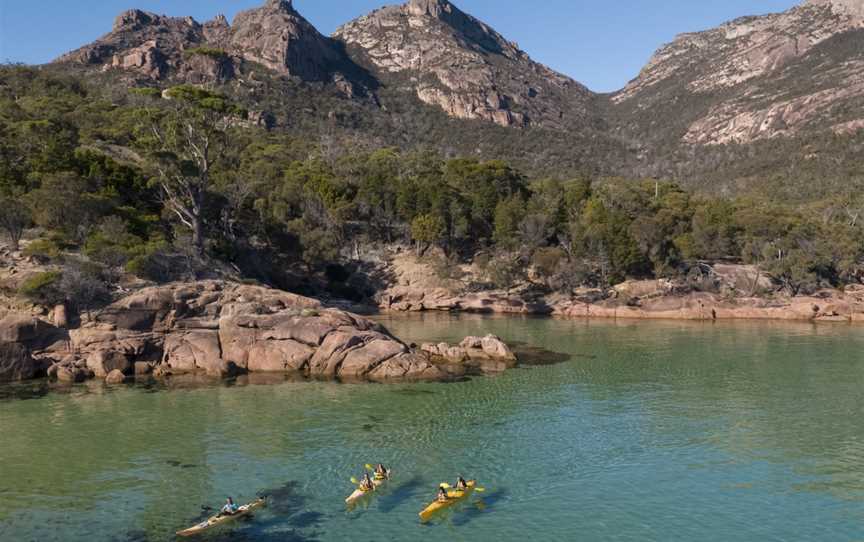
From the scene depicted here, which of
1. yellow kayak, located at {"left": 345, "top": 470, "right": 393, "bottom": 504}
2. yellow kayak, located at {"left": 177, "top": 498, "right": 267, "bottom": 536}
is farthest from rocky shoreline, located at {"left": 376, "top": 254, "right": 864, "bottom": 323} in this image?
yellow kayak, located at {"left": 177, "top": 498, "right": 267, "bottom": 536}

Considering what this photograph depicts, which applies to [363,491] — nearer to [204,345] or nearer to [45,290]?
[204,345]

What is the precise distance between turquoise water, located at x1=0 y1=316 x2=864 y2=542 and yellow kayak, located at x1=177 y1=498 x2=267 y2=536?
55cm

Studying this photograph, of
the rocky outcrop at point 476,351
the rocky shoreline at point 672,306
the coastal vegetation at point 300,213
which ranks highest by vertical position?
the coastal vegetation at point 300,213

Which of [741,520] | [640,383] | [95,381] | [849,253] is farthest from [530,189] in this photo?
[741,520]

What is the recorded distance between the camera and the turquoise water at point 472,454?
20.5 metres

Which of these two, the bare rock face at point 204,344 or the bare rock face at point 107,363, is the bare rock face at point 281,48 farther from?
the bare rock face at point 107,363

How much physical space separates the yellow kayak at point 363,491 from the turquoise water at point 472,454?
0.45 m

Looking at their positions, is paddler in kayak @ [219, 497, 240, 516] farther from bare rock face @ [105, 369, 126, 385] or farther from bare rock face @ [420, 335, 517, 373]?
bare rock face @ [420, 335, 517, 373]

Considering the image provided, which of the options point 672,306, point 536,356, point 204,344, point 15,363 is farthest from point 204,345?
point 672,306

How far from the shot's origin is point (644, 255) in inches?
3174

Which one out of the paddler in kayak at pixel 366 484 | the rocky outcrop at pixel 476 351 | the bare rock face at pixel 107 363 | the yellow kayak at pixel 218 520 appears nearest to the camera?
the yellow kayak at pixel 218 520

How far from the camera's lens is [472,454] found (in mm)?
26812

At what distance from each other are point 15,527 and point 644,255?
7240 centimetres

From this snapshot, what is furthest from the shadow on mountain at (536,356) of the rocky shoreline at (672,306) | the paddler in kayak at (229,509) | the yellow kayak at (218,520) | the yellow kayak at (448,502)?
the paddler in kayak at (229,509)
